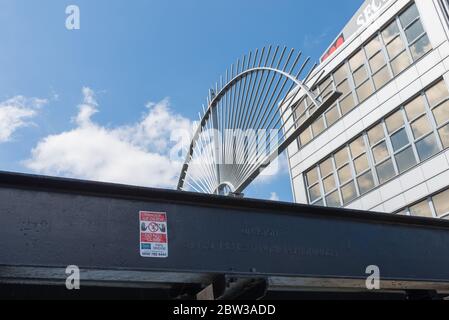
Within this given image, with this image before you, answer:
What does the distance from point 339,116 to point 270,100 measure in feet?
47.2

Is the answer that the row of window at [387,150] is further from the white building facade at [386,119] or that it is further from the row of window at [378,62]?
the row of window at [378,62]

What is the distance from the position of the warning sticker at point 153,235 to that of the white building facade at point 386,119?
45.2 feet

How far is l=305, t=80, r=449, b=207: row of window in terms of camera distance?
19.4 metres

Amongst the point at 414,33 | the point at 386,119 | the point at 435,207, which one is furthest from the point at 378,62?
the point at 435,207

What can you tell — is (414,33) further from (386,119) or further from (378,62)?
(386,119)

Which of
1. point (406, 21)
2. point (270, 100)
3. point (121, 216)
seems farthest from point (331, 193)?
point (121, 216)

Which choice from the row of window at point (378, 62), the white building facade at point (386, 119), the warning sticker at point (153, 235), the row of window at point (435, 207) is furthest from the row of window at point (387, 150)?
the warning sticker at point (153, 235)

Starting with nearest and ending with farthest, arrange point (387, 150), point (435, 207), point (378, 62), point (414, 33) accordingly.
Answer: point (435, 207)
point (414, 33)
point (387, 150)
point (378, 62)

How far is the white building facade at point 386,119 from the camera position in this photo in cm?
1945

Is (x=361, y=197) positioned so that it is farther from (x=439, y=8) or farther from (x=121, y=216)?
(x=121, y=216)

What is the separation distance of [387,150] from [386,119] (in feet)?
4.43

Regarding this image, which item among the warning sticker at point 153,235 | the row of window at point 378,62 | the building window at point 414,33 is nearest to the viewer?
the warning sticker at point 153,235

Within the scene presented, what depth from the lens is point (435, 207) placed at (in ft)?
63.1

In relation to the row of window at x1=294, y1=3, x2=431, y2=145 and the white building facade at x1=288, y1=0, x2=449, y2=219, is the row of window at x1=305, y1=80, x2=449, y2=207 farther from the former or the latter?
the row of window at x1=294, y1=3, x2=431, y2=145
